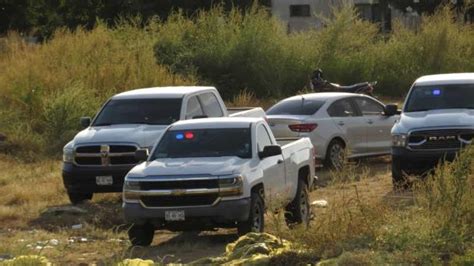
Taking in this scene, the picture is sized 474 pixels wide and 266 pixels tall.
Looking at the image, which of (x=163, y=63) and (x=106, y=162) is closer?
(x=106, y=162)

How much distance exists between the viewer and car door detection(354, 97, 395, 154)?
69.7ft

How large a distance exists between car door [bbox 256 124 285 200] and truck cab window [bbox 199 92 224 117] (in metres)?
3.71

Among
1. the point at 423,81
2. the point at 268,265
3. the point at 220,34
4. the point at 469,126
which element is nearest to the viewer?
the point at 268,265

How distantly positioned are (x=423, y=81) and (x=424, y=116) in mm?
1340

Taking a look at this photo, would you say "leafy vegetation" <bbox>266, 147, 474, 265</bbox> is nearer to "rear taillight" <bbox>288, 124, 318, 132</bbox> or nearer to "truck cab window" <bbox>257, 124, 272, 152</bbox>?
"truck cab window" <bbox>257, 124, 272, 152</bbox>

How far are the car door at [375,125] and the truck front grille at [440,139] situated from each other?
471cm

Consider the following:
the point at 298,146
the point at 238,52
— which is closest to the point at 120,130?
the point at 298,146

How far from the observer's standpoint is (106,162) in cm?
1641

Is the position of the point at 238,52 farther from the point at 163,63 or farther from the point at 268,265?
the point at 268,265

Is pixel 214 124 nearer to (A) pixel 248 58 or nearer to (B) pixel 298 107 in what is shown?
(B) pixel 298 107

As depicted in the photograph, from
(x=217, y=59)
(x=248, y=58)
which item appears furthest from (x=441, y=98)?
(x=217, y=59)

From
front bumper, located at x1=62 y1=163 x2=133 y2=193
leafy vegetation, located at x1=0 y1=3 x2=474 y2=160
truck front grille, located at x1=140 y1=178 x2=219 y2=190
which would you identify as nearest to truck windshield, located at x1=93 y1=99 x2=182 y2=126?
front bumper, located at x1=62 y1=163 x2=133 y2=193

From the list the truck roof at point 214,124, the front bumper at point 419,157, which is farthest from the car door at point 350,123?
the truck roof at point 214,124

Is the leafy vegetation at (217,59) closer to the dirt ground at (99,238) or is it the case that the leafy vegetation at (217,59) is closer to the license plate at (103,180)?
the license plate at (103,180)
